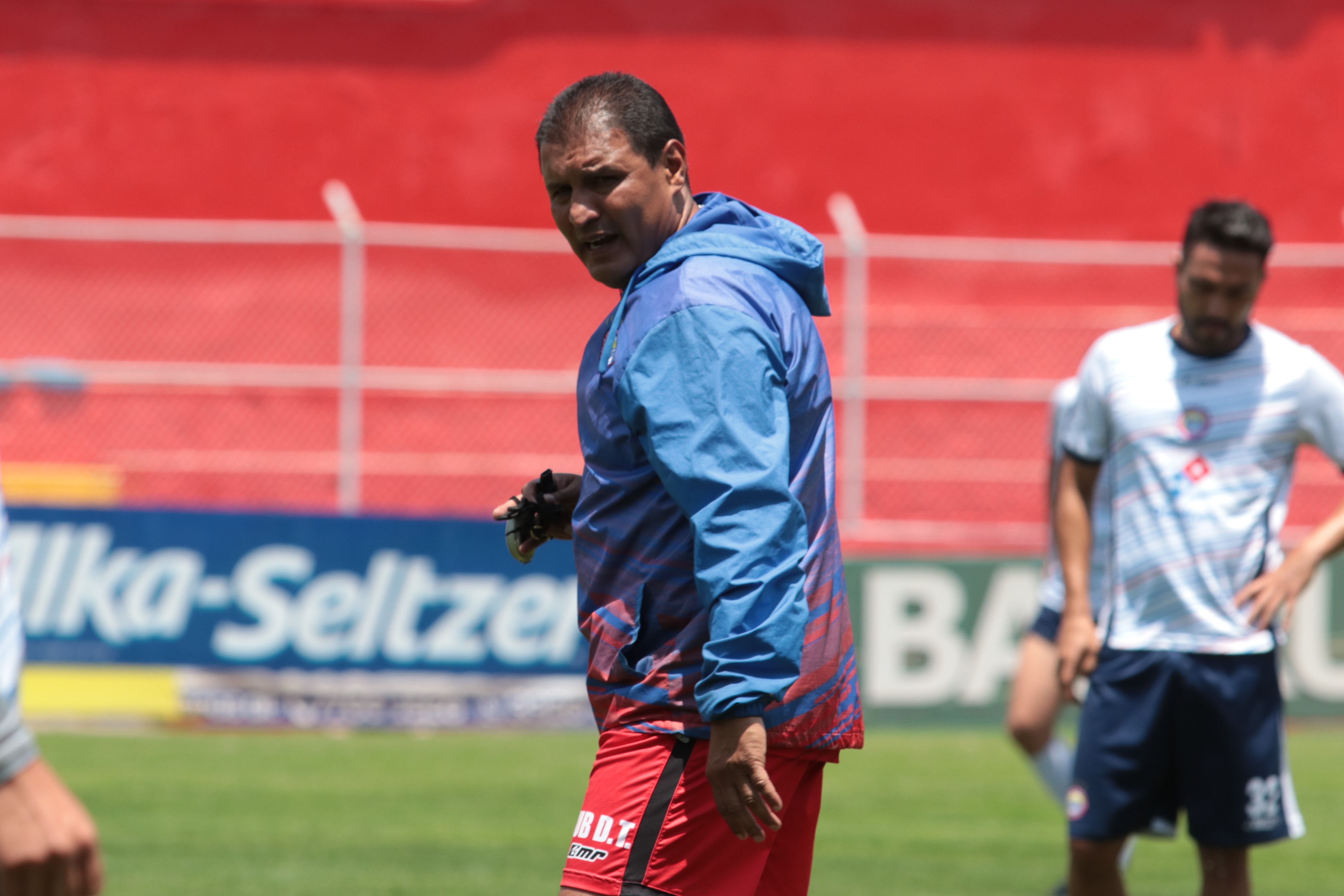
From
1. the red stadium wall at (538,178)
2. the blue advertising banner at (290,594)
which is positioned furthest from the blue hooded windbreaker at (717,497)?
the red stadium wall at (538,178)

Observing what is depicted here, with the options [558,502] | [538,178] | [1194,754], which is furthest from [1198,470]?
[538,178]

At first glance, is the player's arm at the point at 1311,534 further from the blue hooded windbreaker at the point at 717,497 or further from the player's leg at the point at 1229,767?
the blue hooded windbreaker at the point at 717,497

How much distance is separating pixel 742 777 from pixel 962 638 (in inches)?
326

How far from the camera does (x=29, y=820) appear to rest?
86.7 inches

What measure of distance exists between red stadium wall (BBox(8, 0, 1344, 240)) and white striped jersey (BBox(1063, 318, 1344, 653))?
1233 cm

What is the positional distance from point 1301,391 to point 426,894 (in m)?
3.44

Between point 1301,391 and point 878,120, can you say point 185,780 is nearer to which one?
point 1301,391

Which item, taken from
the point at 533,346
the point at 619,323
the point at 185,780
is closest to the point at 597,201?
the point at 619,323

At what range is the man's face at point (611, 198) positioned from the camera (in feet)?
10.6

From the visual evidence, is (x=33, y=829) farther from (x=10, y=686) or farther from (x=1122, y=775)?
(x=1122, y=775)

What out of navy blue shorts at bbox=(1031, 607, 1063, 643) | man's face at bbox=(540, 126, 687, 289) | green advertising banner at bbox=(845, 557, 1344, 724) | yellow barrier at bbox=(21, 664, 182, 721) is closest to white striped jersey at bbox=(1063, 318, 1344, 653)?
navy blue shorts at bbox=(1031, 607, 1063, 643)

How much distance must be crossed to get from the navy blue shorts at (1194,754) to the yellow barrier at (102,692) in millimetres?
7087

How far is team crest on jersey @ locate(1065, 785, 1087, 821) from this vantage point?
4949 millimetres

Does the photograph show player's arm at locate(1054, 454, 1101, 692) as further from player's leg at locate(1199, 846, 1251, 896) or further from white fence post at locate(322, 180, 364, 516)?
white fence post at locate(322, 180, 364, 516)
